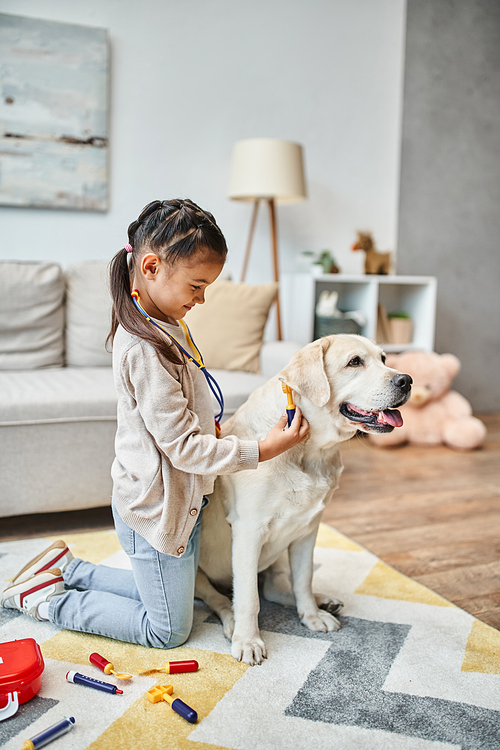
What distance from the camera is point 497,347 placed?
4.56 m

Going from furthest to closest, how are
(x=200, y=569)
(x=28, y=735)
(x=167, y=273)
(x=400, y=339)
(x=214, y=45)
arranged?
(x=400, y=339) < (x=214, y=45) < (x=200, y=569) < (x=167, y=273) < (x=28, y=735)

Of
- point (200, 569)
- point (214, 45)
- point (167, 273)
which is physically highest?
point (214, 45)

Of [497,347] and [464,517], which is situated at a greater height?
[497,347]

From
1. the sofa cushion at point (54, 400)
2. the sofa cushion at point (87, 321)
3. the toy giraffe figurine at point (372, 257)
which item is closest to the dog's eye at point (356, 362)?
the sofa cushion at point (54, 400)

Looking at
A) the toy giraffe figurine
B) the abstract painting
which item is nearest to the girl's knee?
the abstract painting

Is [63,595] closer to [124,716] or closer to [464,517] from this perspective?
[124,716]

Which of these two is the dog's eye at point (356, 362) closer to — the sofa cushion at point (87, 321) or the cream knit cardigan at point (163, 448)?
the cream knit cardigan at point (163, 448)

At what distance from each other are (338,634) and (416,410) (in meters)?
2.33

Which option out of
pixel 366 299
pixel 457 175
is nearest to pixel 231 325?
pixel 366 299

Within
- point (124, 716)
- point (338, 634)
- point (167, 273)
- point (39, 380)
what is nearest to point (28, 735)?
point (124, 716)

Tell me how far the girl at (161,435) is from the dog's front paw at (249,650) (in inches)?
4.9

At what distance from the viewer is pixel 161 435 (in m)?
1.22

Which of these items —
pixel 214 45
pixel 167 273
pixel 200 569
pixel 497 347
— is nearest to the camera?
pixel 167 273

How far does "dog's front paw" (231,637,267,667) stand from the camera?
1336mm
